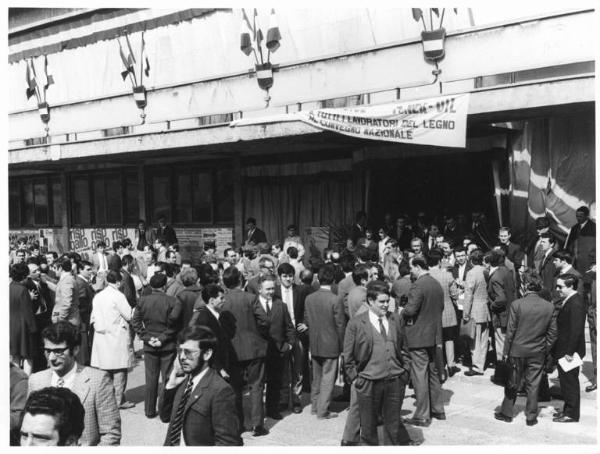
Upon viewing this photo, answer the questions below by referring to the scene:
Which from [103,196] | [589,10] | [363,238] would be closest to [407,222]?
[363,238]

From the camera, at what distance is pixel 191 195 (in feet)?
67.2

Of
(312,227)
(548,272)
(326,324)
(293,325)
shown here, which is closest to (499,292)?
(548,272)

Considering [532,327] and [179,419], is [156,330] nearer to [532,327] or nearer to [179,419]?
[179,419]

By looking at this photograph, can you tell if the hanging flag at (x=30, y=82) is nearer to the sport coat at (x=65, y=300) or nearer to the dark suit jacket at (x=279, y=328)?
the sport coat at (x=65, y=300)

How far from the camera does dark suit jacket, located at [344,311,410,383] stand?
6.78 metres

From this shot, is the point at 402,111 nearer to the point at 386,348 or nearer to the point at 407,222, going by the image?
the point at 407,222

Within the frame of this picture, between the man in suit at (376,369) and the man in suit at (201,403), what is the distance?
2403 millimetres

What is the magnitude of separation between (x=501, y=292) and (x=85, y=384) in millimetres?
6690

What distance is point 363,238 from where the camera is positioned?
46.6 ft

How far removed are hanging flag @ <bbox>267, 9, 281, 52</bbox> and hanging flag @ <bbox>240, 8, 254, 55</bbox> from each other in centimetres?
59

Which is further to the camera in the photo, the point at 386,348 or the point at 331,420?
the point at 331,420

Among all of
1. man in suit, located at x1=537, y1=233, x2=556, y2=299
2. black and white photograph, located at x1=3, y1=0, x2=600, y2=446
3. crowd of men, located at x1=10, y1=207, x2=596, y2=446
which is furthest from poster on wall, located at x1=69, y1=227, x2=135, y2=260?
man in suit, located at x1=537, y1=233, x2=556, y2=299

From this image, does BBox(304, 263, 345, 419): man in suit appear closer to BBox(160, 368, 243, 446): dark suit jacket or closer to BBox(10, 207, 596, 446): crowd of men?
BBox(10, 207, 596, 446): crowd of men

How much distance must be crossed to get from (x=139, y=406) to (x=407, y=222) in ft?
25.1
